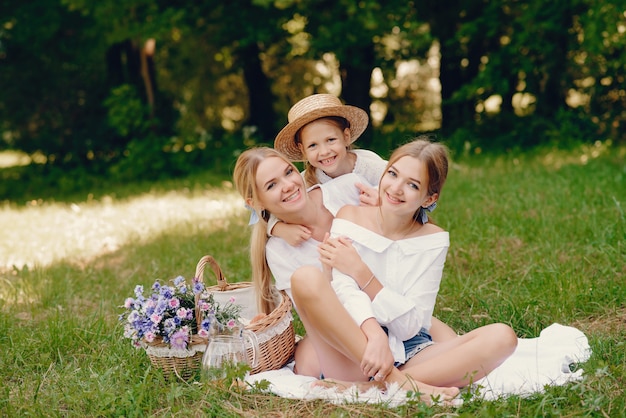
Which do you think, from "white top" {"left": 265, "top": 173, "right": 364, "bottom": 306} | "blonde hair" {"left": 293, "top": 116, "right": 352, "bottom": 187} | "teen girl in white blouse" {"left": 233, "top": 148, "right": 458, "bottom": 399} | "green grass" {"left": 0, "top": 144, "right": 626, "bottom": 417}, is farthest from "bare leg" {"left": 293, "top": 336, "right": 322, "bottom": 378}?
"blonde hair" {"left": 293, "top": 116, "right": 352, "bottom": 187}

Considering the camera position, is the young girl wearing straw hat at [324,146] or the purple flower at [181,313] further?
the young girl wearing straw hat at [324,146]

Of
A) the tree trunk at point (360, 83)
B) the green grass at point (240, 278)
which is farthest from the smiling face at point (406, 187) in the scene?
the tree trunk at point (360, 83)

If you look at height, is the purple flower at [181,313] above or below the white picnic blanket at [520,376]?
above

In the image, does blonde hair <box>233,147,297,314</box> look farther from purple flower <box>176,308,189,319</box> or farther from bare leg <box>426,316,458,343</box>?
bare leg <box>426,316,458,343</box>

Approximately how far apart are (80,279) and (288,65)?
37.7 ft

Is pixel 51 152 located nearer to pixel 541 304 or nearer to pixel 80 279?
pixel 80 279

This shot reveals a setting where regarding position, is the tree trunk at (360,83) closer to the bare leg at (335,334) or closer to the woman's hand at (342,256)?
the woman's hand at (342,256)

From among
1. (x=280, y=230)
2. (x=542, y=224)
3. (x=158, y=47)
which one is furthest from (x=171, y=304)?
(x=158, y=47)

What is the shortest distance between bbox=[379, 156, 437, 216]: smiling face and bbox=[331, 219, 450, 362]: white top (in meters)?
0.16

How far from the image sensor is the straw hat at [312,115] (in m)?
3.43

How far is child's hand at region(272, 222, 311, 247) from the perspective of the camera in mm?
3273

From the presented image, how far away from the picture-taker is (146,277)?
4.81 metres

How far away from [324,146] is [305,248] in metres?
0.53

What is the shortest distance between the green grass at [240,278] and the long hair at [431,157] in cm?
97
